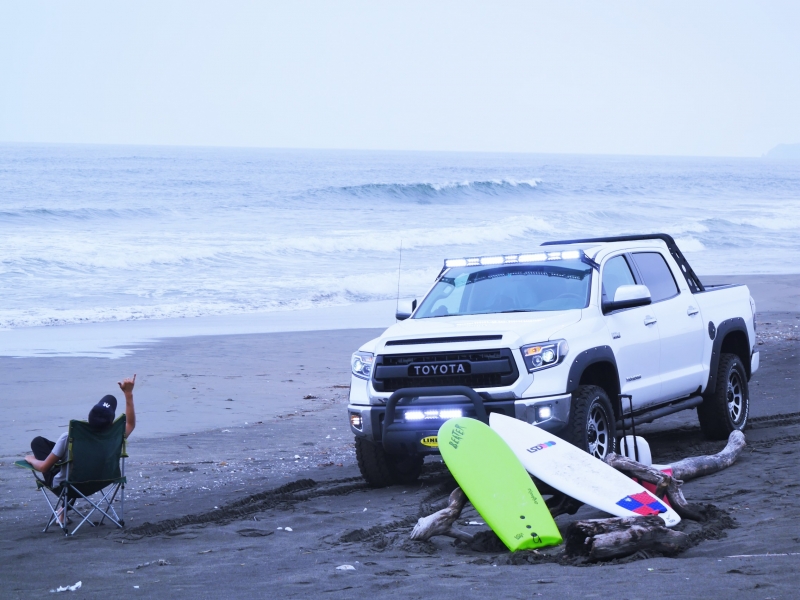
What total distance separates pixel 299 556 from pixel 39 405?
6.85 m

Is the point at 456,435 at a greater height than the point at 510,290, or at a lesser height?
lesser

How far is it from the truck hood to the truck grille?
56 millimetres

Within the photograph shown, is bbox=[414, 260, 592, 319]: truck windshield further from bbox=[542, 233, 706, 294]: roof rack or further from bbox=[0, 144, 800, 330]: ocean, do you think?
bbox=[0, 144, 800, 330]: ocean

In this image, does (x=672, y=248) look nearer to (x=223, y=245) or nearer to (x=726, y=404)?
(x=726, y=404)

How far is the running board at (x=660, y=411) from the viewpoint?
8172 millimetres

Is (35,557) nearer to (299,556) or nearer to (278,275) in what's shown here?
(299,556)

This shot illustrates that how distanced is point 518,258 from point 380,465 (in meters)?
2.02

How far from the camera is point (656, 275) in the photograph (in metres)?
8.84

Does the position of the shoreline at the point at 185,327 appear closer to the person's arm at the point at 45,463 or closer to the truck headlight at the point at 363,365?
the truck headlight at the point at 363,365

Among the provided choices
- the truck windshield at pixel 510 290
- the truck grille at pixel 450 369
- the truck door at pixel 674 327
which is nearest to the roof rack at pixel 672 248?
the truck door at pixel 674 327

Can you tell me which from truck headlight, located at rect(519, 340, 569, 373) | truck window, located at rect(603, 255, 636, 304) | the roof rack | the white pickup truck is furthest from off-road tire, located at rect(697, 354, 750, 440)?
truck headlight, located at rect(519, 340, 569, 373)

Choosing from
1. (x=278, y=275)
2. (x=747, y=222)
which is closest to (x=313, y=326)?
(x=278, y=275)

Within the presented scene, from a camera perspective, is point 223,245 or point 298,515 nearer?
point 298,515

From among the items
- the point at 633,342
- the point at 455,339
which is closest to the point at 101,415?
the point at 455,339
